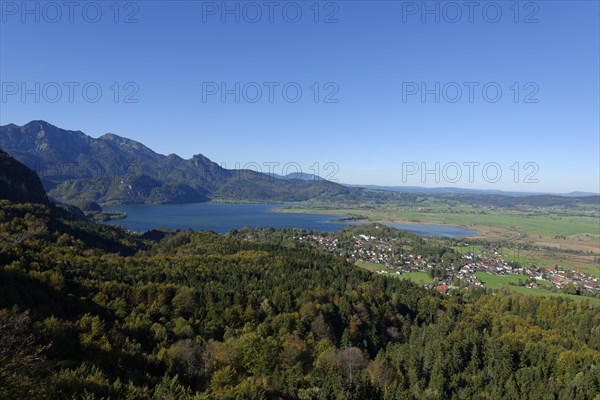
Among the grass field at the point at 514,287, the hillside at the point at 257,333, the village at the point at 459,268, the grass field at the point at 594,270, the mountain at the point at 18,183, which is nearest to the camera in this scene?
the hillside at the point at 257,333

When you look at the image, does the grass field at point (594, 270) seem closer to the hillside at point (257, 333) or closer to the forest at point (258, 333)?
the forest at point (258, 333)

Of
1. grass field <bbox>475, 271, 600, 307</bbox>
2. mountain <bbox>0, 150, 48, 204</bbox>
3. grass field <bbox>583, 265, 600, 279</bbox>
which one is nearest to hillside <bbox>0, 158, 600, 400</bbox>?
grass field <bbox>475, 271, 600, 307</bbox>

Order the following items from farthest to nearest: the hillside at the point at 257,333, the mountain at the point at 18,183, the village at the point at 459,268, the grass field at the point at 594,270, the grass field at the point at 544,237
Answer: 1. the grass field at the point at 544,237
2. the grass field at the point at 594,270
3. the mountain at the point at 18,183
4. the village at the point at 459,268
5. the hillside at the point at 257,333

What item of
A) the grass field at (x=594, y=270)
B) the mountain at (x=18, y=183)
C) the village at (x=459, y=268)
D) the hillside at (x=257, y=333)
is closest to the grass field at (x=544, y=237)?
the grass field at (x=594, y=270)

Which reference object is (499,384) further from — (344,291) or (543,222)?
(543,222)

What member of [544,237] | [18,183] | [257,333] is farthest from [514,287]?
[18,183]

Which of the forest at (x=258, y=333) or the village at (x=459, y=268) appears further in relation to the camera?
the village at (x=459, y=268)
